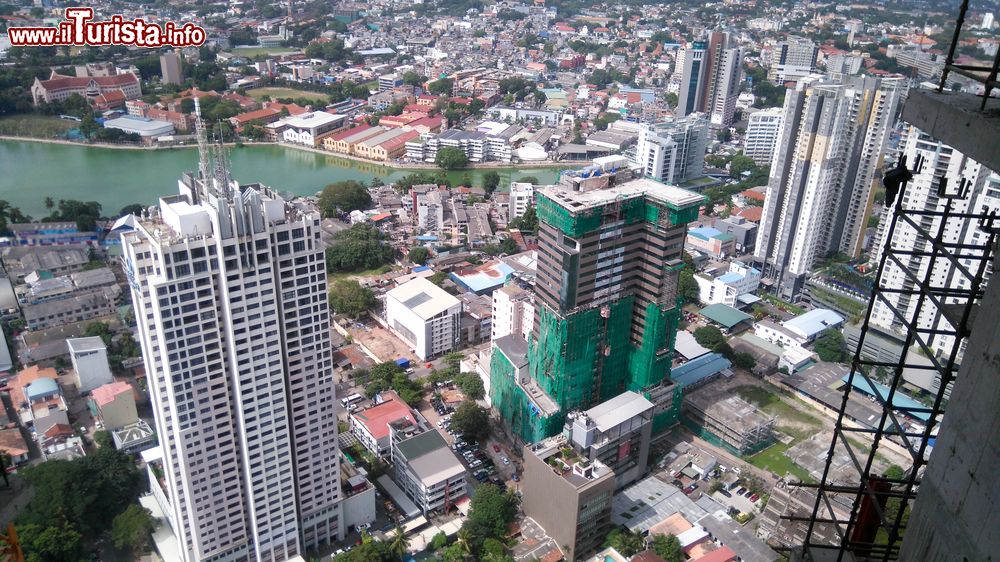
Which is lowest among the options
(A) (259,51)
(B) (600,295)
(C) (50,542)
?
(C) (50,542)

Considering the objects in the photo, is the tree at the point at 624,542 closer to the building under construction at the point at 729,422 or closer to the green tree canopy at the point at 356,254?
the building under construction at the point at 729,422

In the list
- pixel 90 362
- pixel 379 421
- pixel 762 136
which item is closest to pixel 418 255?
pixel 379 421

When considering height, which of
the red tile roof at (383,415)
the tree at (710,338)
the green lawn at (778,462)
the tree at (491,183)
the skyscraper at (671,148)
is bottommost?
the green lawn at (778,462)

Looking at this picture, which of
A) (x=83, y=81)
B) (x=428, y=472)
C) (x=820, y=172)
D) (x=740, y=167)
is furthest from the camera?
(x=83, y=81)

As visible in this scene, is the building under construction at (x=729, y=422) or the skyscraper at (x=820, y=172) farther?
the skyscraper at (x=820, y=172)

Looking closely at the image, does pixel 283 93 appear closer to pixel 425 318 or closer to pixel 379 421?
pixel 425 318

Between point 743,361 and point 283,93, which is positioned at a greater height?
point 283,93

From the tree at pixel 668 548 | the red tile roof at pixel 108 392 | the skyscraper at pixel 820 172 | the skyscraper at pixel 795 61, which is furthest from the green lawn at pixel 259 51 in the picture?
the tree at pixel 668 548
